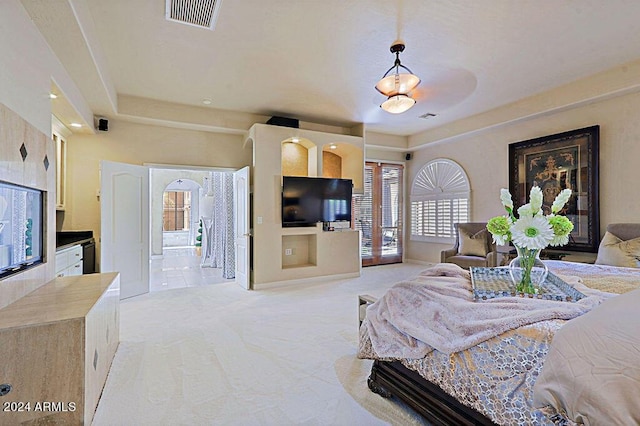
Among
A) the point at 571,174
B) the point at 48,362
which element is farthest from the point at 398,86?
the point at 48,362

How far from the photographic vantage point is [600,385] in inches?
37.6

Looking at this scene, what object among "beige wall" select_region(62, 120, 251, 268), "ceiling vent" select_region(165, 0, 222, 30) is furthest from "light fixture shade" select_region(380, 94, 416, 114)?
"beige wall" select_region(62, 120, 251, 268)

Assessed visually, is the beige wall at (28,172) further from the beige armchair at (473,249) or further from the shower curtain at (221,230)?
the beige armchair at (473,249)

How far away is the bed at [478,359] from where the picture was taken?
1.13 meters

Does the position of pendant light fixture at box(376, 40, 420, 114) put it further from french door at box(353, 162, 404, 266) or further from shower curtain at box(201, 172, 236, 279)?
shower curtain at box(201, 172, 236, 279)

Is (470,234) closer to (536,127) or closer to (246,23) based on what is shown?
(536,127)

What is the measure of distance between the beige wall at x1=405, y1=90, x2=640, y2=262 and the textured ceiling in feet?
2.14

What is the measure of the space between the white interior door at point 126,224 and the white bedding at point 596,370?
4.97 m

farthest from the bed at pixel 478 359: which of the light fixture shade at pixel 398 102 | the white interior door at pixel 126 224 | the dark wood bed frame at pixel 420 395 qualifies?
the white interior door at pixel 126 224

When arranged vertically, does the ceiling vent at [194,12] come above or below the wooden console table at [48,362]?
above

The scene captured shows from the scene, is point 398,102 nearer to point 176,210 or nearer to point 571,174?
point 571,174

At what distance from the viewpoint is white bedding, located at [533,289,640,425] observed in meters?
0.91

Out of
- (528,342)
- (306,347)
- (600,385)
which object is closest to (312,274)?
(306,347)

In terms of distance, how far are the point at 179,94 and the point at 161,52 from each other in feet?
3.91
